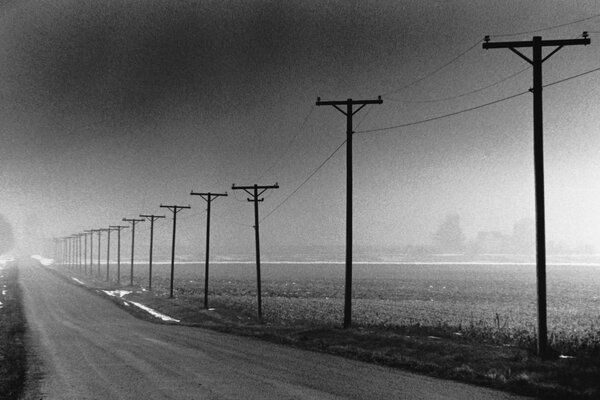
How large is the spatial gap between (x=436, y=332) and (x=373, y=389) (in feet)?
39.1

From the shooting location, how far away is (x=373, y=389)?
46.7 feet

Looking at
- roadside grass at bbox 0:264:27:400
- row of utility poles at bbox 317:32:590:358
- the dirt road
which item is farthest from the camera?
row of utility poles at bbox 317:32:590:358

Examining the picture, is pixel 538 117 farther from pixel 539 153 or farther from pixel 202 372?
pixel 202 372

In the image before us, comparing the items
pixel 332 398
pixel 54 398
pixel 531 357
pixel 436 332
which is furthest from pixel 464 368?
pixel 54 398

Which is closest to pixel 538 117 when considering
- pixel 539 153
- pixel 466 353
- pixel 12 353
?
pixel 539 153

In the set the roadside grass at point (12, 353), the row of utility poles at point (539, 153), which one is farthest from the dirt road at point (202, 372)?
the row of utility poles at point (539, 153)

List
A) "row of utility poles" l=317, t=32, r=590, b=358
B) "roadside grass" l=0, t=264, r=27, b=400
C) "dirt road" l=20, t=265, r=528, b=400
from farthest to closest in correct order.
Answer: "row of utility poles" l=317, t=32, r=590, b=358 < "roadside grass" l=0, t=264, r=27, b=400 < "dirt road" l=20, t=265, r=528, b=400

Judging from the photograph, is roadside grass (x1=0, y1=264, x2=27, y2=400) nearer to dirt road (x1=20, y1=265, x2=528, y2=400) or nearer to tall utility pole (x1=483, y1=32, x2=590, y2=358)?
dirt road (x1=20, y1=265, x2=528, y2=400)

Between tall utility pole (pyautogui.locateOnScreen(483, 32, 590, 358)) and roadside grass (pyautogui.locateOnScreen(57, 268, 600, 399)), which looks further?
tall utility pole (pyautogui.locateOnScreen(483, 32, 590, 358))

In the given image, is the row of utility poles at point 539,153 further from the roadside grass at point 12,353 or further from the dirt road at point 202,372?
the roadside grass at point 12,353

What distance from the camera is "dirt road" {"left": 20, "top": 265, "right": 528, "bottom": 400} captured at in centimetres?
1386

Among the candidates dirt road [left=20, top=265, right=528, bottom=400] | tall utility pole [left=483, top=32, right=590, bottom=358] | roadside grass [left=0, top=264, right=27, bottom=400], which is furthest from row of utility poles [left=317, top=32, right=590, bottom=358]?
roadside grass [left=0, top=264, right=27, bottom=400]

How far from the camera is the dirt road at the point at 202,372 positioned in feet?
45.5

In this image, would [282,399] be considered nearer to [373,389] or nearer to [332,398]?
[332,398]
